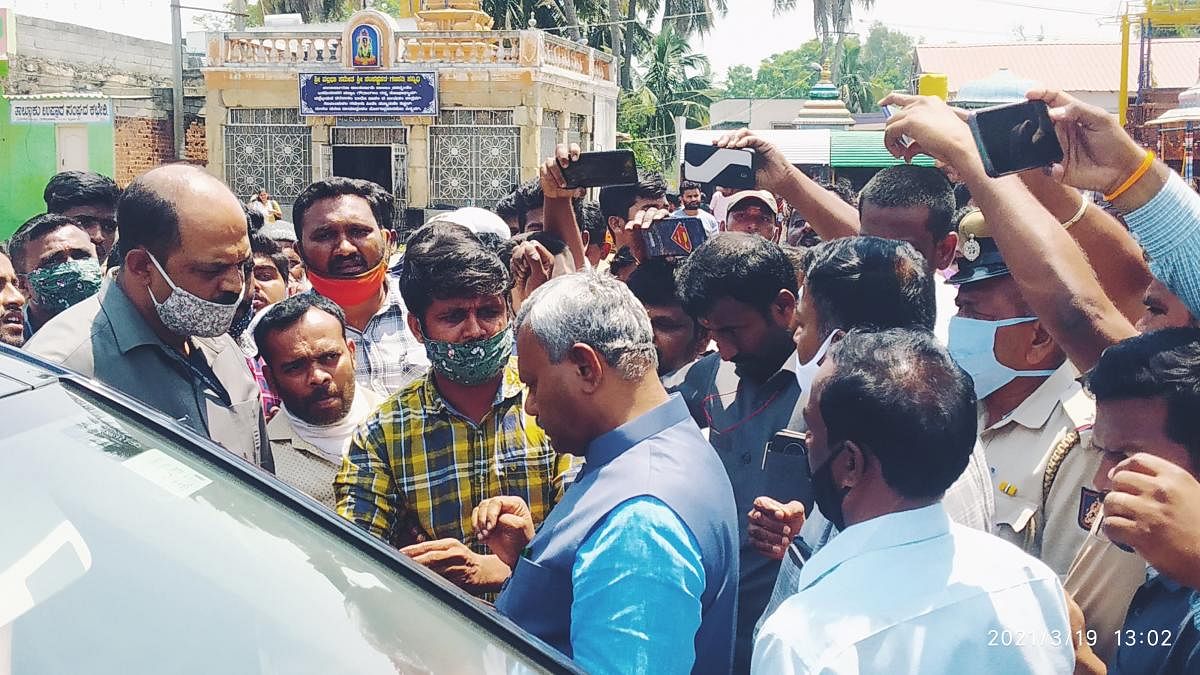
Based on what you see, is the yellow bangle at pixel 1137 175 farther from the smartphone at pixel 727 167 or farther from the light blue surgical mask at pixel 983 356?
the smartphone at pixel 727 167

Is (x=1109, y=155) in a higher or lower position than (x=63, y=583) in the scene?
higher

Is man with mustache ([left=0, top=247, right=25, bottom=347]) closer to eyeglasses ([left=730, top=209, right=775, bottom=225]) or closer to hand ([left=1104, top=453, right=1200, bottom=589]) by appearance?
eyeglasses ([left=730, top=209, right=775, bottom=225])

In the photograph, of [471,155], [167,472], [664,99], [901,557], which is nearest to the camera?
[167,472]

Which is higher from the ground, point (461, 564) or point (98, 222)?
point (98, 222)

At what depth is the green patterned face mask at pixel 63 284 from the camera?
4.16 m

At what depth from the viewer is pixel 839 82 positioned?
48.2 meters

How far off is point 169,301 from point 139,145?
2039 centimetres

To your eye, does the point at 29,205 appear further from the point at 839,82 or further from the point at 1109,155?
the point at 839,82

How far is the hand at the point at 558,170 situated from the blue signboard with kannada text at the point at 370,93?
57.2 feet

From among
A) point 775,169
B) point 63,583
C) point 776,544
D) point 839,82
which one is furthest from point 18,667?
point 839,82

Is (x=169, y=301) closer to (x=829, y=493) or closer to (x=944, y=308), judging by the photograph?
(x=829, y=493)

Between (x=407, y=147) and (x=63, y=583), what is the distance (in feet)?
66.6

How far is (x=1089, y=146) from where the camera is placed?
215 centimetres
